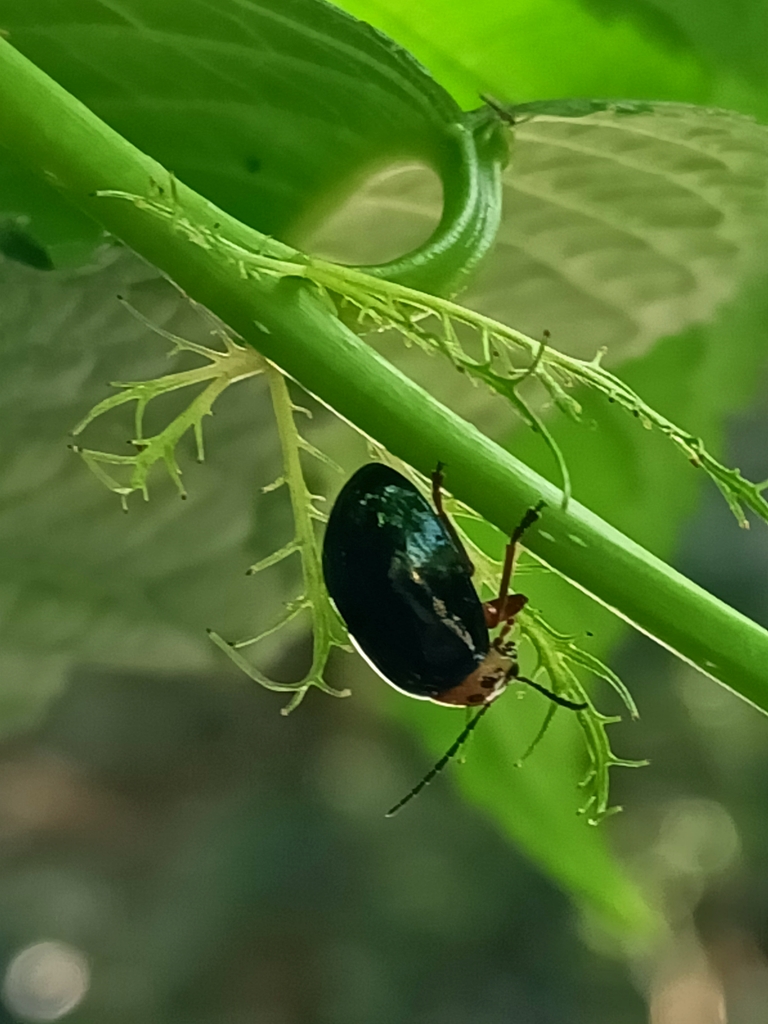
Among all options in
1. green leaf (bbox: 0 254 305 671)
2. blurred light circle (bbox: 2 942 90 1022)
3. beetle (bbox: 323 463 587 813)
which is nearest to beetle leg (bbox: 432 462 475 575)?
beetle (bbox: 323 463 587 813)

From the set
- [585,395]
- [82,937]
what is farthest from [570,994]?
[585,395]

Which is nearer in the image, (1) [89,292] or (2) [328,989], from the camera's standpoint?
(1) [89,292]

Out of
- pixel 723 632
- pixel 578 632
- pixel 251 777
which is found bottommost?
pixel 251 777

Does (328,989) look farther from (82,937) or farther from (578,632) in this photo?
(578,632)

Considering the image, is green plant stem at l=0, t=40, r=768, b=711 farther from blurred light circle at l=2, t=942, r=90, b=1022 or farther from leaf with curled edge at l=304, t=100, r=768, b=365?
blurred light circle at l=2, t=942, r=90, b=1022

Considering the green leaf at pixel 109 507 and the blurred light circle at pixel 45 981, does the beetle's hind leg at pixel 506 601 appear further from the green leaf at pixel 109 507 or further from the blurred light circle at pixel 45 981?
the blurred light circle at pixel 45 981

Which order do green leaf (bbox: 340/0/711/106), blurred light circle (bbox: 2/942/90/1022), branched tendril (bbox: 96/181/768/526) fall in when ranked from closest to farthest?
branched tendril (bbox: 96/181/768/526) < green leaf (bbox: 340/0/711/106) < blurred light circle (bbox: 2/942/90/1022)

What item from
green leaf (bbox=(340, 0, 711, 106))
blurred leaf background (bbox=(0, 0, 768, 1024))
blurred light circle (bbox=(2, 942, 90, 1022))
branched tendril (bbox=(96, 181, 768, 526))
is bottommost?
blurred light circle (bbox=(2, 942, 90, 1022))
